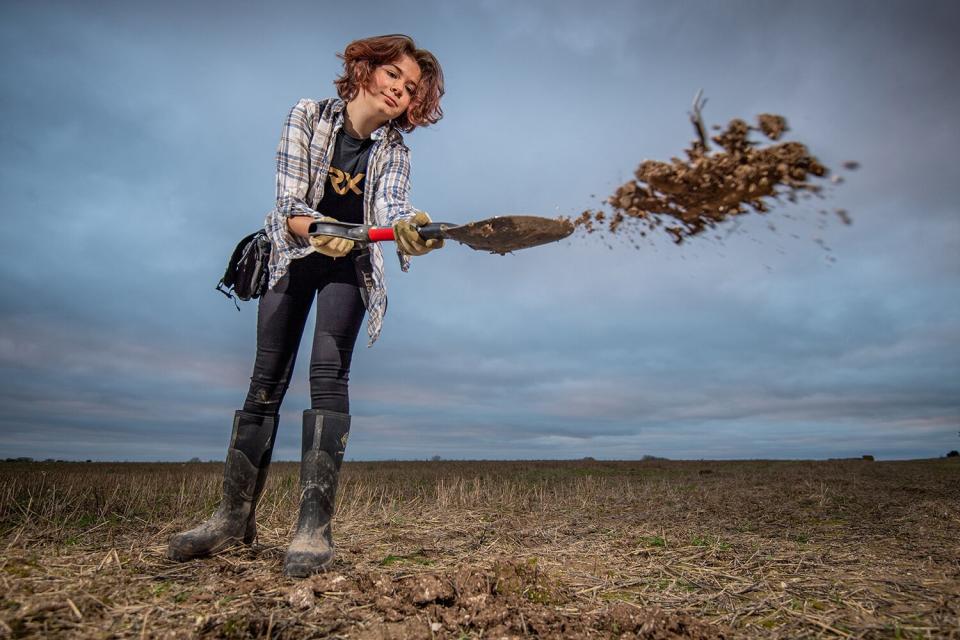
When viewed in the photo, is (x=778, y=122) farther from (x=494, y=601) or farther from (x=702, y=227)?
(x=494, y=601)

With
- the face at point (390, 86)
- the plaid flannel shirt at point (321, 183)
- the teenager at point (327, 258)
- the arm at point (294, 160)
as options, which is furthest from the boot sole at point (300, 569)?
the face at point (390, 86)

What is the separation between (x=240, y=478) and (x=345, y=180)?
1.80 metres

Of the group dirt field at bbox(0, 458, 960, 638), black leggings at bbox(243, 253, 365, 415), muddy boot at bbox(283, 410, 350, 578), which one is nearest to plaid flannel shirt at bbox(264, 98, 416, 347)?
black leggings at bbox(243, 253, 365, 415)

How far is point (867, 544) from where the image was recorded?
13.8 feet

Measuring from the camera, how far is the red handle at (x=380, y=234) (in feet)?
10.1

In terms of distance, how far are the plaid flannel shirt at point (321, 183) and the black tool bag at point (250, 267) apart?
12cm

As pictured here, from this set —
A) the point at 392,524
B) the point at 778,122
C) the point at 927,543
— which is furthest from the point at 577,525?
the point at 778,122

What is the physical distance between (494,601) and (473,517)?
10.0 ft

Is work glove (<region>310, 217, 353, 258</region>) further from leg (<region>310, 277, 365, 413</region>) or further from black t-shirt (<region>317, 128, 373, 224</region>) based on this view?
black t-shirt (<region>317, 128, 373, 224</region>)

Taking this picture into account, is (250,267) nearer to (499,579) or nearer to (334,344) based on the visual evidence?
(334,344)

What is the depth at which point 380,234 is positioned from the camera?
3102 millimetres

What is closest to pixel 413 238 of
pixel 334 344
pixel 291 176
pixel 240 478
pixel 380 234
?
pixel 380 234

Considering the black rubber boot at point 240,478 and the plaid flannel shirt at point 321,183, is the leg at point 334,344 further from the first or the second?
the black rubber boot at point 240,478

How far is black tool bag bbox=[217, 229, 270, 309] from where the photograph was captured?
11.3 ft
